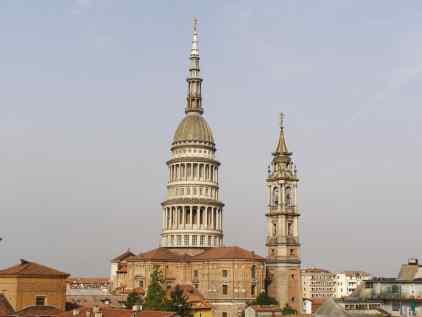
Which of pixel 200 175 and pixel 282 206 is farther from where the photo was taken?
pixel 200 175

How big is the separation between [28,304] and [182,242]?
41309mm

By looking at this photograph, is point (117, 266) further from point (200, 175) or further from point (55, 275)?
point (55, 275)

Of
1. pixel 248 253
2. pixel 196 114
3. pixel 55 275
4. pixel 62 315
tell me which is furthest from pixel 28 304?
pixel 196 114

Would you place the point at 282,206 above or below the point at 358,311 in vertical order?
above

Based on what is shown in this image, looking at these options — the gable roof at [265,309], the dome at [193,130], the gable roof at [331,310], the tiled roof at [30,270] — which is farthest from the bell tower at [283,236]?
the gable roof at [331,310]

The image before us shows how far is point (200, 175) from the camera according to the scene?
120 m

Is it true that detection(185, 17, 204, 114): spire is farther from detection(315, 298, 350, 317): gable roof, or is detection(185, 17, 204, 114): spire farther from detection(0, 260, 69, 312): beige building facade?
detection(315, 298, 350, 317): gable roof

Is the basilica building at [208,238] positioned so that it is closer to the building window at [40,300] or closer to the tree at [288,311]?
the tree at [288,311]

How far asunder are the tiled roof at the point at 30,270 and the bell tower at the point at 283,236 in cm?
3874

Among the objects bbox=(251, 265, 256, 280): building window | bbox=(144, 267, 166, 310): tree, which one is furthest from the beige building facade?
bbox=(251, 265, 256, 280): building window

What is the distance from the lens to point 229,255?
4072 inches

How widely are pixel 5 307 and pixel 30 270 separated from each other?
21.4 ft

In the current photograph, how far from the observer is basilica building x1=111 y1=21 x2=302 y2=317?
4065 inches

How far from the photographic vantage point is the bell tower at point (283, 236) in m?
109
